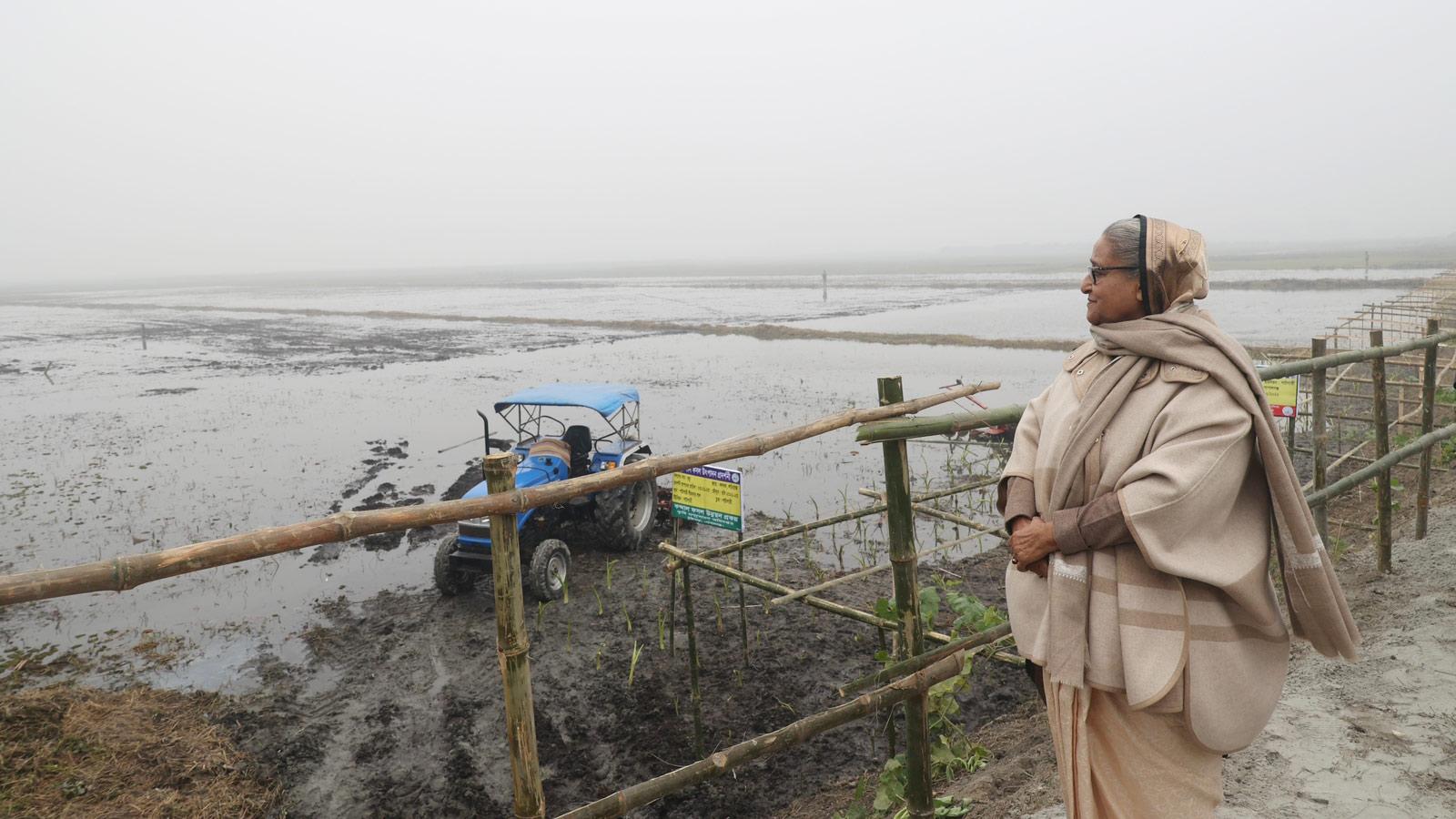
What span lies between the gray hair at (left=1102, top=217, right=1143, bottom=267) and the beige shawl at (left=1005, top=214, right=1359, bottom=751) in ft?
0.11

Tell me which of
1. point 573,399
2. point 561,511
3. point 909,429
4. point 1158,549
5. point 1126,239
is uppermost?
point 1126,239

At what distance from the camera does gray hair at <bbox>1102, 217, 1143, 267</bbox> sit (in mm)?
1970

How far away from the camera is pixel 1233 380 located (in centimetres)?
178

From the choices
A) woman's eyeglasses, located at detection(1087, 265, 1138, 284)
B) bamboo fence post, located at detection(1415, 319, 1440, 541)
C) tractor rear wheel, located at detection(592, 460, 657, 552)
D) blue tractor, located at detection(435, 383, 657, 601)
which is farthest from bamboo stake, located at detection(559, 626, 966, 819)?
tractor rear wheel, located at detection(592, 460, 657, 552)

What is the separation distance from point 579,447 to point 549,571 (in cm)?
181

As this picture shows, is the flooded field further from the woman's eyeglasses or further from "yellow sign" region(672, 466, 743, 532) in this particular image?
the woman's eyeglasses

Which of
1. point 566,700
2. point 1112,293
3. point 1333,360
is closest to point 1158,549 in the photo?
point 1112,293

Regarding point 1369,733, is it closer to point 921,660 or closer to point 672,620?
point 921,660

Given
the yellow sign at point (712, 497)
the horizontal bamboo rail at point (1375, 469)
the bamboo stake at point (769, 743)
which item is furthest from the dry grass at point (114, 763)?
the horizontal bamboo rail at point (1375, 469)

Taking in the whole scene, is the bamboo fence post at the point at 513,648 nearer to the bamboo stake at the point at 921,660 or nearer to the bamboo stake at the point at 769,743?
the bamboo stake at the point at 769,743

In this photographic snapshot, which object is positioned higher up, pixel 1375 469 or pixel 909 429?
pixel 909 429

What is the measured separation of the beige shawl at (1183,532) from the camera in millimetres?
1753

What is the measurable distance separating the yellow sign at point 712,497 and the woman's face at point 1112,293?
4.37m

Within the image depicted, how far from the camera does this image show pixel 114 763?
536 centimetres
